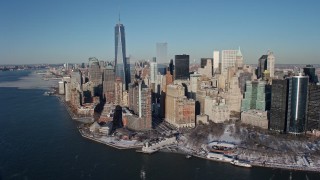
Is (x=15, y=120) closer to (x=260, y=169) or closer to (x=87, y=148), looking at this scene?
(x=87, y=148)

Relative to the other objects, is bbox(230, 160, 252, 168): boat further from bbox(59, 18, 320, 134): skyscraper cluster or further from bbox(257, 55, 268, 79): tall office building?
bbox(257, 55, 268, 79): tall office building

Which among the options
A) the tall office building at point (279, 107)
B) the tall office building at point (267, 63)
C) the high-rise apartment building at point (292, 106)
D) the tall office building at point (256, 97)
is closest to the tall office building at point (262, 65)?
the tall office building at point (267, 63)

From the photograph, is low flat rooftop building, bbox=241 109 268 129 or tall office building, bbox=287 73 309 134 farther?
low flat rooftop building, bbox=241 109 268 129

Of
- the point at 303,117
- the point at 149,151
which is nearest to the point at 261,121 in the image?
the point at 303,117

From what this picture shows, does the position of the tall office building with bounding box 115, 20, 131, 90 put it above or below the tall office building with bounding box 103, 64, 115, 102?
above

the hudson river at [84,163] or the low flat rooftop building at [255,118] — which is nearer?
the hudson river at [84,163]

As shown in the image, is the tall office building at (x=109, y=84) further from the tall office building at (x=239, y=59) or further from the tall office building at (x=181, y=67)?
the tall office building at (x=239, y=59)

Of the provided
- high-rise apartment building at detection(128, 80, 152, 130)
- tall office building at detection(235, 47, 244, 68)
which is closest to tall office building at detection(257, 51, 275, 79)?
tall office building at detection(235, 47, 244, 68)

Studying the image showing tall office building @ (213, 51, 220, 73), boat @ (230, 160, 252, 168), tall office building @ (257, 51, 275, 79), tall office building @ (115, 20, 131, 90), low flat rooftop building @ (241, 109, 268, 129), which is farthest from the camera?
tall office building @ (213, 51, 220, 73)
